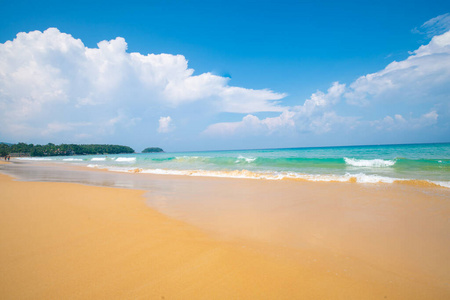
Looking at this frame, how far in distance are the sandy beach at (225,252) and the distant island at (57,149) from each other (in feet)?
250

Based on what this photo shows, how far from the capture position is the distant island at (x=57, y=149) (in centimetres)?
7750

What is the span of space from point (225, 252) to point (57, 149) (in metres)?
121

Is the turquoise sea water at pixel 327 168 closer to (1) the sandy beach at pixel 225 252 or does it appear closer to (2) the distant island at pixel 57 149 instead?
(1) the sandy beach at pixel 225 252

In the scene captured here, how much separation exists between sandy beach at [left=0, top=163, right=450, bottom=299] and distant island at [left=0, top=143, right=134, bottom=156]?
7610cm

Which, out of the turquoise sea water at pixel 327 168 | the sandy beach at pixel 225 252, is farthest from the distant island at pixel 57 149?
the sandy beach at pixel 225 252

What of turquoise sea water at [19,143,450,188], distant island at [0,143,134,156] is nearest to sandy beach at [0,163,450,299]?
turquoise sea water at [19,143,450,188]

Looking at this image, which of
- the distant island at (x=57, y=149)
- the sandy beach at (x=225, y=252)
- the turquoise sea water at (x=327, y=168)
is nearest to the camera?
the sandy beach at (x=225, y=252)

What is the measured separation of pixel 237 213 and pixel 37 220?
4254 millimetres

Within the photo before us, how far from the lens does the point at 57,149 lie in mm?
93750

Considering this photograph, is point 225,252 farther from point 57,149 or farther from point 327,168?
point 57,149

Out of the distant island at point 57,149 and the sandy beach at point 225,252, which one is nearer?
the sandy beach at point 225,252

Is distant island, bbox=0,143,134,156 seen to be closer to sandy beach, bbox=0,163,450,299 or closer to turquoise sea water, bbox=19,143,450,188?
turquoise sea water, bbox=19,143,450,188

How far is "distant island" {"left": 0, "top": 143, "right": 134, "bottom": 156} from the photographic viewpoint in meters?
77.5

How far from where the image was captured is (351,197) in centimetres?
627
